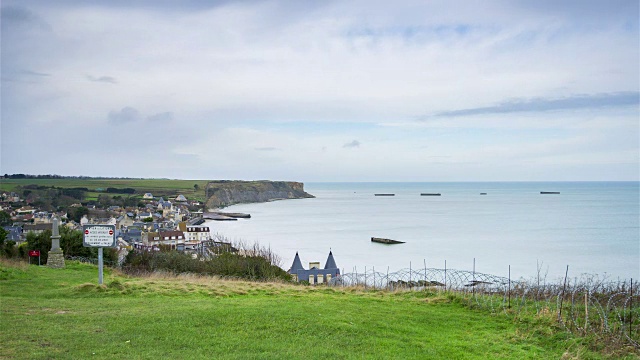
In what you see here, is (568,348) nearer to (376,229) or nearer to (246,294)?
(246,294)

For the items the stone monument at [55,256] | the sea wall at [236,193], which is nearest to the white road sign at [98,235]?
the stone monument at [55,256]

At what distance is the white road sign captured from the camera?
1561 centimetres

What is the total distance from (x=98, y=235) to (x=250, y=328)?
8.38 metres

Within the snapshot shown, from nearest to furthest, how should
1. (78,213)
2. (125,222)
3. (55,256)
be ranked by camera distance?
(55,256) → (78,213) → (125,222)

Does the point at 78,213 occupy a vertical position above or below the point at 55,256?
below

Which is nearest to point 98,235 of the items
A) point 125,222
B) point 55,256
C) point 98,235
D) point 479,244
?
point 98,235

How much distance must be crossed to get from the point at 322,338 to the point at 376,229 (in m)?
67.4

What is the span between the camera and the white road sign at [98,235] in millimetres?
15609

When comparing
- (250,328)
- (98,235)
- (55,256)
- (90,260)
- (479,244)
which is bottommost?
(479,244)

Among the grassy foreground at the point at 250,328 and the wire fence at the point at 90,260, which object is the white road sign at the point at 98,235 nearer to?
the grassy foreground at the point at 250,328

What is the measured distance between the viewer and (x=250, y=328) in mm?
9352

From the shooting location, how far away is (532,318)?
10.8m

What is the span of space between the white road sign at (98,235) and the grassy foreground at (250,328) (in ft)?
6.82

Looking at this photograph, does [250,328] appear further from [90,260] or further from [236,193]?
[236,193]
